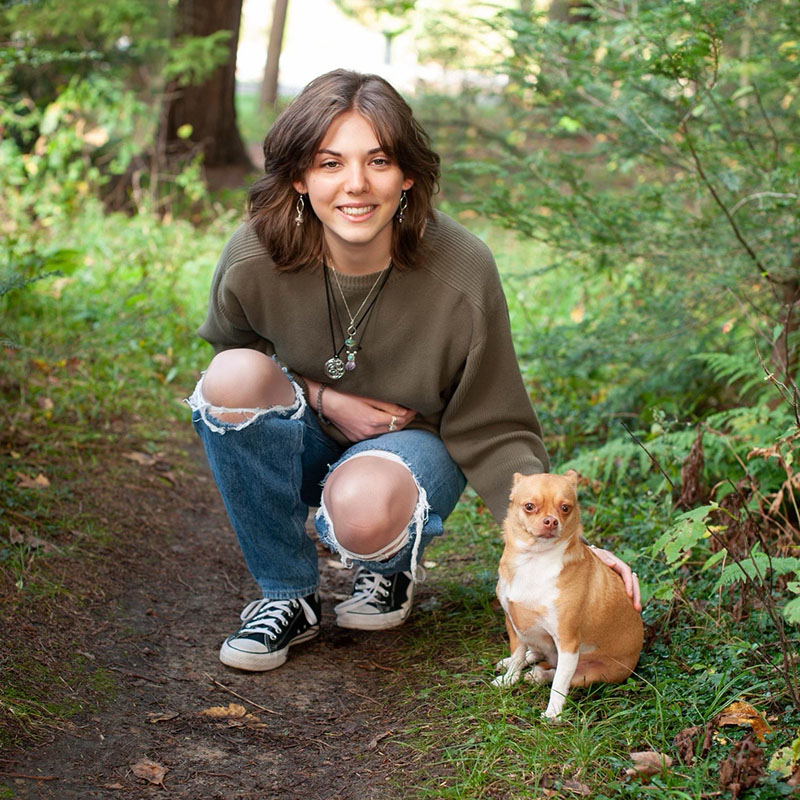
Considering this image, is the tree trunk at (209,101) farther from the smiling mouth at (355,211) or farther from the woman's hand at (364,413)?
the smiling mouth at (355,211)

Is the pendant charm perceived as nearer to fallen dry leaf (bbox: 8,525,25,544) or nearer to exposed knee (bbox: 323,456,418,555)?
exposed knee (bbox: 323,456,418,555)

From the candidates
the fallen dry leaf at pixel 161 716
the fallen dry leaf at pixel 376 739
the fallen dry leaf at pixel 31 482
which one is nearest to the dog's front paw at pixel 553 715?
the fallen dry leaf at pixel 376 739

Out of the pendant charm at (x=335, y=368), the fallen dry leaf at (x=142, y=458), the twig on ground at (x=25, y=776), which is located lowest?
the fallen dry leaf at (x=142, y=458)

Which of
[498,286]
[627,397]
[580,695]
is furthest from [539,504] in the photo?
[627,397]

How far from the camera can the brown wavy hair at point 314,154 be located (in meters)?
2.71

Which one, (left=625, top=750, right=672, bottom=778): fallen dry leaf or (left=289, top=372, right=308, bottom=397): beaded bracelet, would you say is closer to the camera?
(left=625, top=750, right=672, bottom=778): fallen dry leaf

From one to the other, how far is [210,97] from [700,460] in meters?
7.37

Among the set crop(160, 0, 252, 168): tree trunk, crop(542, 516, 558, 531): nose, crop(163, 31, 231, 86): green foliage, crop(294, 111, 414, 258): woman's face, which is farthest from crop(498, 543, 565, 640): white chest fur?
crop(160, 0, 252, 168): tree trunk

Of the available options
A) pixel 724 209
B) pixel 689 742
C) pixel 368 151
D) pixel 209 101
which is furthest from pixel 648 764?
pixel 209 101

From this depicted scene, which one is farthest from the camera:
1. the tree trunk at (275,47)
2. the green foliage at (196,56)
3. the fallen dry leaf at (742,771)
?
the tree trunk at (275,47)

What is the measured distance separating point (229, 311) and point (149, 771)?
1409mm

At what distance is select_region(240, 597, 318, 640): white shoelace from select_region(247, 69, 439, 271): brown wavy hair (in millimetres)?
1064

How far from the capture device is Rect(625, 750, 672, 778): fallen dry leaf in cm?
211

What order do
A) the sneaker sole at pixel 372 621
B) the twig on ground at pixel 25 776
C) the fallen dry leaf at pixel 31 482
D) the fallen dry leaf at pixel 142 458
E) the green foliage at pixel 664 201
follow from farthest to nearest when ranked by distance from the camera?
the fallen dry leaf at pixel 142 458 < the green foliage at pixel 664 201 < the fallen dry leaf at pixel 31 482 < the sneaker sole at pixel 372 621 < the twig on ground at pixel 25 776
